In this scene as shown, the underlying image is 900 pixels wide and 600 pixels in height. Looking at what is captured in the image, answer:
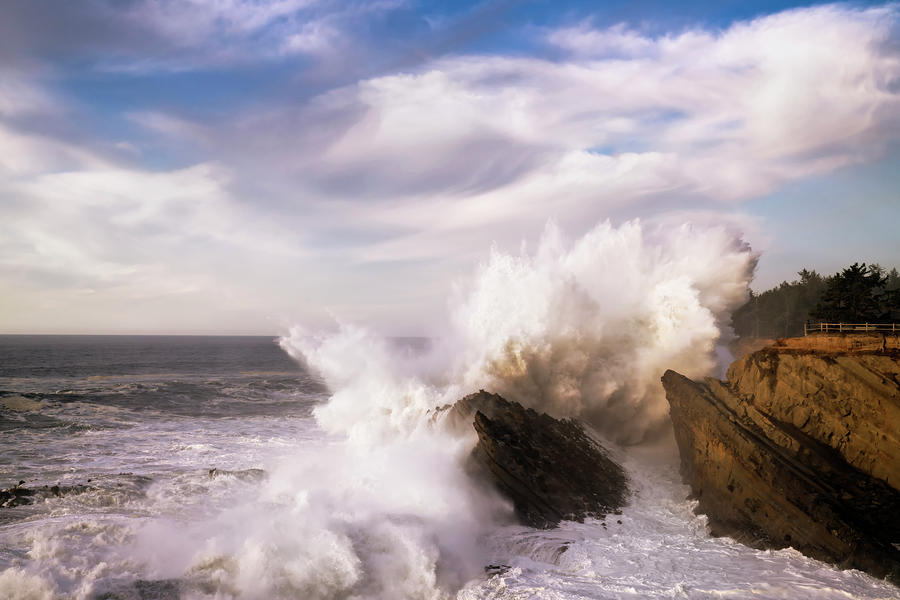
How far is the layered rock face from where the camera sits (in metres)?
12.9

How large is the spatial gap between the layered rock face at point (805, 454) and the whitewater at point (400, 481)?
84cm

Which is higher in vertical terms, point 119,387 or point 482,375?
point 482,375

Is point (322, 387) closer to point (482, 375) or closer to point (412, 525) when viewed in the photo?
point (482, 375)

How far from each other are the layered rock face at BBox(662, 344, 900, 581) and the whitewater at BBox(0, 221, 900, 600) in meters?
0.84

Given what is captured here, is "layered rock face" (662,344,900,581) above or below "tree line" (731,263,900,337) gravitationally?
below

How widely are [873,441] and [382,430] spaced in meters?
16.9

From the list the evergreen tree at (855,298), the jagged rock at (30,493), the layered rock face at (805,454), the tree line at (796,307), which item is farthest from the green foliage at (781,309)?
the jagged rock at (30,493)

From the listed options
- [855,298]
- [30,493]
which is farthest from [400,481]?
[855,298]

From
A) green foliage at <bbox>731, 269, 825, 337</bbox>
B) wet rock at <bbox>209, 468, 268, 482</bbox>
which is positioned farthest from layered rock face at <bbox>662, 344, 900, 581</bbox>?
green foliage at <bbox>731, 269, 825, 337</bbox>

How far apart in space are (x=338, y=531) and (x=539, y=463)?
23.0 feet

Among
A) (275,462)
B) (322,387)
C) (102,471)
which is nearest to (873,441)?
(275,462)

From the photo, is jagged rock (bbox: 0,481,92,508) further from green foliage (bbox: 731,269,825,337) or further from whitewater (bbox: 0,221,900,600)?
green foliage (bbox: 731,269,825,337)

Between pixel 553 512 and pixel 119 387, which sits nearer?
pixel 553 512

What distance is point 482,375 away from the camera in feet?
72.1
